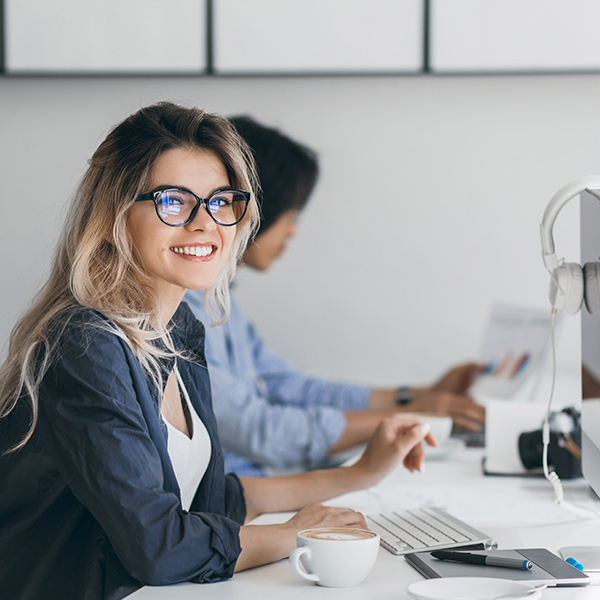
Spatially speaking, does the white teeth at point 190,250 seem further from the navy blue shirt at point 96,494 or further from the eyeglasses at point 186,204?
the navy blue shirt at point 96,494

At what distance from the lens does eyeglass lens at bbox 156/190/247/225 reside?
38.1 inches

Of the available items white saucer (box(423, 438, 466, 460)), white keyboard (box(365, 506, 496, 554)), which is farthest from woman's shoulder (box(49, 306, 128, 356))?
white saucer (box(423, 438, 466, 460))

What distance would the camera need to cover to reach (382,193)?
246cm

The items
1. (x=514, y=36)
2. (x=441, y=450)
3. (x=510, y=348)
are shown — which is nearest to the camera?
(x=441, y=450)

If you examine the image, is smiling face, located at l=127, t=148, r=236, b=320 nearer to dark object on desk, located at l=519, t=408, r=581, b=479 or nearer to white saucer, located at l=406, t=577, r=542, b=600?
white saucer, located at l=406, t=577, r=542, b=600

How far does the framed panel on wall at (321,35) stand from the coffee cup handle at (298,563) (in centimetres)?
187

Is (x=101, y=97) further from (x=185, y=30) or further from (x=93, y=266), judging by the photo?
(x=93, y=266)

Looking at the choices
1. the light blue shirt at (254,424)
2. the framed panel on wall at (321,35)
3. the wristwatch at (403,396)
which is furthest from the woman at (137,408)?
the framed panel on wall at (321,35)

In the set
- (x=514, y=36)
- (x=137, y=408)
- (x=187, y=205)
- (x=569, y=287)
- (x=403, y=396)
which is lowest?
(x=403, y=396)

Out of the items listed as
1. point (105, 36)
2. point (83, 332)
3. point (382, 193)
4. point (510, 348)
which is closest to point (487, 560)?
point (83, 332)

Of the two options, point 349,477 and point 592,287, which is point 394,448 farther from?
point 592,287

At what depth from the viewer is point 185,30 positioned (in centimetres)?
237

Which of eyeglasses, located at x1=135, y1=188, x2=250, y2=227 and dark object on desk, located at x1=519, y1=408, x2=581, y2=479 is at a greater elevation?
eyeglasses, located at x1=135, y1=188, x2=250, y2=227

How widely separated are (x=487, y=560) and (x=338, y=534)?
162 millimetres
